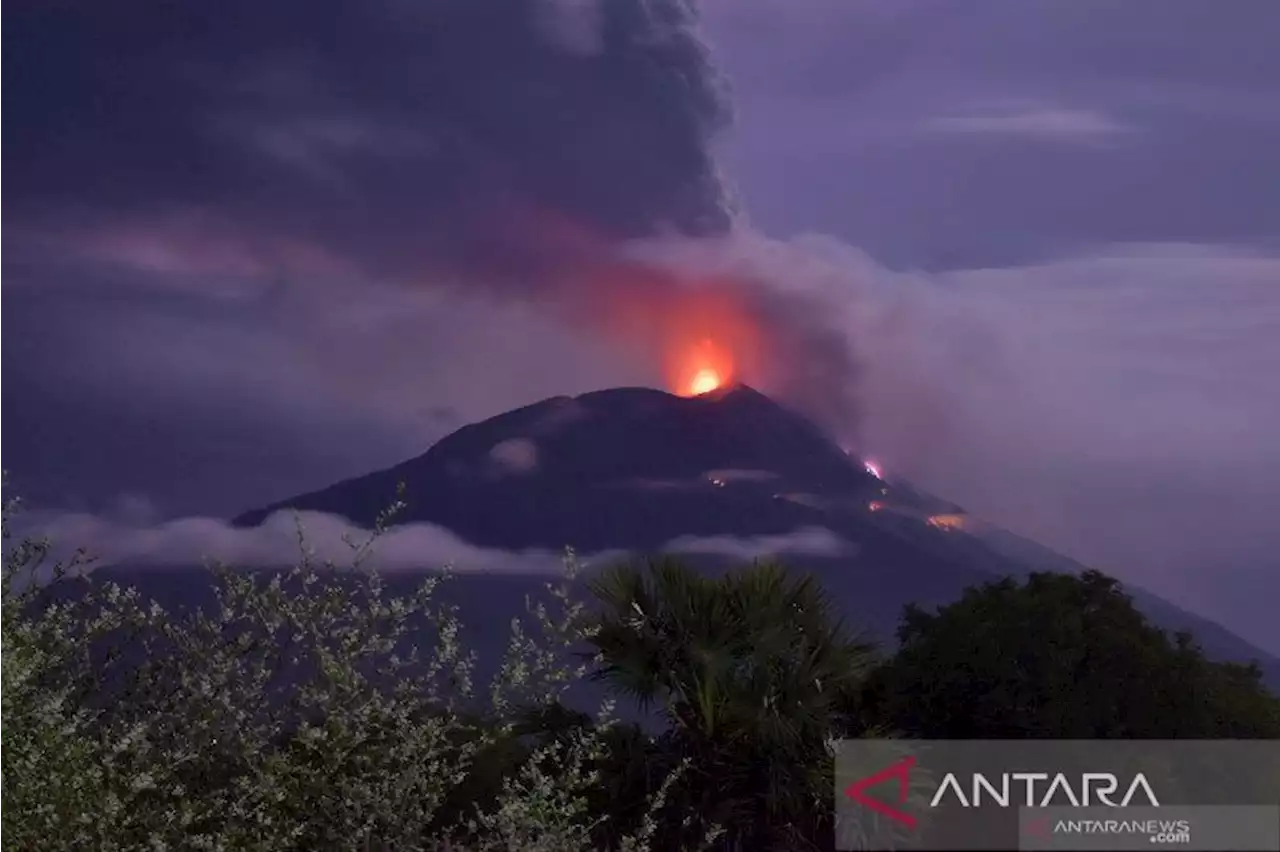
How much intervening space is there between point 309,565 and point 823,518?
291 ft

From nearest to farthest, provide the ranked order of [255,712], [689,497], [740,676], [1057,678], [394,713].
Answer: [394,713] < [255,712] < [740,676] < [1057,678] < [689,497]

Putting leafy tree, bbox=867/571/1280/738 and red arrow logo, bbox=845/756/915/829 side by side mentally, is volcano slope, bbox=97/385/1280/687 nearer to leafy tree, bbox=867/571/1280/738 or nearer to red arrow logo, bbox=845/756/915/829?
leafy tree, bbox=867/571/1280/738

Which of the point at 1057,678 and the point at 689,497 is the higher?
the point at 689,497

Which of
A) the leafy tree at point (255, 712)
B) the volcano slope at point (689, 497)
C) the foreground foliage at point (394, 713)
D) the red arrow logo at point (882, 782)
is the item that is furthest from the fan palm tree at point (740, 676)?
the volcano slope at point (689, 497)

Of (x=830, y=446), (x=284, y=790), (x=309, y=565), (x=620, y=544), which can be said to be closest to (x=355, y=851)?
(x=284, y=790)

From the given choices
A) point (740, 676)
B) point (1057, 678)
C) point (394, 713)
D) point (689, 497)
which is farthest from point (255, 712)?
point (689, 497)

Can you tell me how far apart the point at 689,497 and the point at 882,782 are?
295 feet

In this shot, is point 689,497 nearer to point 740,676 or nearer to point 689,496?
point 689,496

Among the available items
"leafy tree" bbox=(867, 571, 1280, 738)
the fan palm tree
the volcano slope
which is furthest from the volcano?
the fan palm tree

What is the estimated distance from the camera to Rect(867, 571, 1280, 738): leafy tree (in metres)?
12.8

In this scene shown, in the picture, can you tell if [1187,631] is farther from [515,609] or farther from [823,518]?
[823,518]

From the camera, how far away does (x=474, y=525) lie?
3942 inches

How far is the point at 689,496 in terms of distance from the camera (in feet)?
327

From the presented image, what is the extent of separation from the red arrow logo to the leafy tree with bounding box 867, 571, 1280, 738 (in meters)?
2.84
